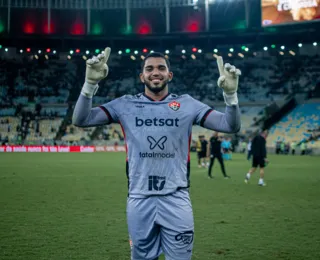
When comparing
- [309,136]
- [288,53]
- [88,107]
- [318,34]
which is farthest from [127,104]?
[288,53]

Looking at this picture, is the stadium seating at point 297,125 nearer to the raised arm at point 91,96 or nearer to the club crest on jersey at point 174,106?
the club crest on jersey at point 174,106

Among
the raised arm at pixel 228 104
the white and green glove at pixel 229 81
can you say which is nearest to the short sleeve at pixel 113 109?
the raised arm at pixel 228 104

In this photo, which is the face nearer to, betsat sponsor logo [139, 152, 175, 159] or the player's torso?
the player's torso

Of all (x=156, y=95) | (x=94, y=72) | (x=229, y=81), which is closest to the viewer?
(x=229, y=81)

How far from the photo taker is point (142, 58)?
53969 mm

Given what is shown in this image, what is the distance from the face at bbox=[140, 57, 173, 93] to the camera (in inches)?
170

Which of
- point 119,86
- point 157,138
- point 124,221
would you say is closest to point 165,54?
point 119,86

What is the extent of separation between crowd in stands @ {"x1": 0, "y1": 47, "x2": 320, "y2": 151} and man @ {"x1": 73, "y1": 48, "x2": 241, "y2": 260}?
45.9m

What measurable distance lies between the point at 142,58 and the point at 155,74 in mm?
50248

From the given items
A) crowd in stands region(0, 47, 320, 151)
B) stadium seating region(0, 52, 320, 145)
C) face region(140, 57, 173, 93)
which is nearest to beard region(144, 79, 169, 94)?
face region(140, 57, 173, 93)

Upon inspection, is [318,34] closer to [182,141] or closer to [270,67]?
[270,67]

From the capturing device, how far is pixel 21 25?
191 feet

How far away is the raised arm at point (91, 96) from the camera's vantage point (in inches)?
164

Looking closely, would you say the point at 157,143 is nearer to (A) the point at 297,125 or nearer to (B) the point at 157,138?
(B) the point at 157,138
